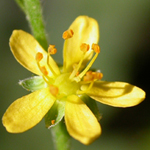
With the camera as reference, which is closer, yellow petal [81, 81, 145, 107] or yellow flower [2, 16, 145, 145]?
yellow flower [2, 16, 145, 145]

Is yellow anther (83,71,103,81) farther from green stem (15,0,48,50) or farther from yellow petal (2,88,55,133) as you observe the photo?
green stem (15,0,48,50)

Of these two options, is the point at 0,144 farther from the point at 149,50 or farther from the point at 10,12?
the point at 149,50

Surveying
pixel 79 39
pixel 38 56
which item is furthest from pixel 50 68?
pixel 79 39

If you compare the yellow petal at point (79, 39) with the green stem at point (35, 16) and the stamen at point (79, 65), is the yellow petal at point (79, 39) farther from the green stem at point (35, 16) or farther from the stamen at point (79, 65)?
the green stem at point (35, 16)

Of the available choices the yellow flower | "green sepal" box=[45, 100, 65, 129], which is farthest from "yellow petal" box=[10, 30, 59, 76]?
"green sepal" box=[45, 100, 65, 129]

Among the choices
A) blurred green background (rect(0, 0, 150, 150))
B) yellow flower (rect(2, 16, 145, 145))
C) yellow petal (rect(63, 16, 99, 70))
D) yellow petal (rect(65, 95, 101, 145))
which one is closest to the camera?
yellow petal (rect(65, 95, 101, 145))

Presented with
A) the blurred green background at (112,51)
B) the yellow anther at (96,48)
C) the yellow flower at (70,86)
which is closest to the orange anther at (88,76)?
the yellow flower at (70,86)

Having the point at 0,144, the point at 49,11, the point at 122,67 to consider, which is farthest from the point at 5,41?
the point at 122,67
